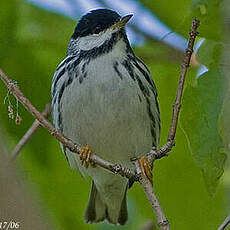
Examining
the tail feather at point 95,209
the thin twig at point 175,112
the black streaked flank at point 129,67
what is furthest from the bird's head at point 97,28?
the thin twig at point 175,112

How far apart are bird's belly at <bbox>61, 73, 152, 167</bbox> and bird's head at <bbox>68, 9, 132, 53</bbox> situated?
15.7 inches

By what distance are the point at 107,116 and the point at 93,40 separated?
583mm

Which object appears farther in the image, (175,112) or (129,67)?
(129,67)

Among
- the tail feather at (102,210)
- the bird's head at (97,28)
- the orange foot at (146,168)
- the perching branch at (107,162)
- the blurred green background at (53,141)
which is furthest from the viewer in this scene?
the tail feather at (102,210)

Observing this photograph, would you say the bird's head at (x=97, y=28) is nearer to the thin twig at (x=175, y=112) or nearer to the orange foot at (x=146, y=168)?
the orange foot at (x=146, y=168)

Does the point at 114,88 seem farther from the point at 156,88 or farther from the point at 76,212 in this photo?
the point at 76,212

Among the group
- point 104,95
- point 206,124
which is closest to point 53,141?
point 104,95

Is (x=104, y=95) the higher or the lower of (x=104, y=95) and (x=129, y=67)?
the lower

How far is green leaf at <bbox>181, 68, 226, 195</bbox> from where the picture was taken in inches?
106

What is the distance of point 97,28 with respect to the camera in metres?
4.05

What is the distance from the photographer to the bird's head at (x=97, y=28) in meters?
3.95

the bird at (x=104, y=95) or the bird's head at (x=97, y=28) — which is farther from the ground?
the bird's head at (x=97, y=28)

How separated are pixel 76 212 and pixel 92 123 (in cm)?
72

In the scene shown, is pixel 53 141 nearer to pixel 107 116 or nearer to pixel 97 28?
pixel 107 116
